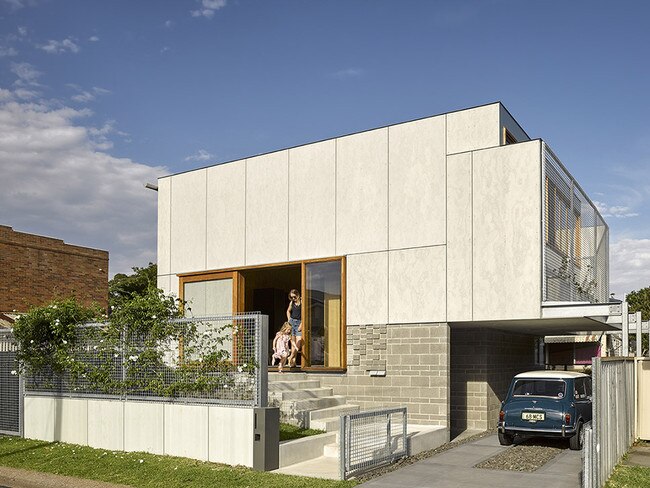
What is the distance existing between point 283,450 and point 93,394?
4.79 metres

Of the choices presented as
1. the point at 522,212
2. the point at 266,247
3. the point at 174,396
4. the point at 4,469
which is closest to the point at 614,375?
the point at 522,212

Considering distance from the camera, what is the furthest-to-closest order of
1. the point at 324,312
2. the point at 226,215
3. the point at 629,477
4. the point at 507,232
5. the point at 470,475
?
the point at 226,215
the point at 324,312
the point at 507,232
the point at 470,475
the point at 629,477

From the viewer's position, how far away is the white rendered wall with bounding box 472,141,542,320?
1545 cm

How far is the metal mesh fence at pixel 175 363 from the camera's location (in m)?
13.0

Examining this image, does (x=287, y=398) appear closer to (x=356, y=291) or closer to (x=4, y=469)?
(x=356, y=291)

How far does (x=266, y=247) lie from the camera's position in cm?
1948

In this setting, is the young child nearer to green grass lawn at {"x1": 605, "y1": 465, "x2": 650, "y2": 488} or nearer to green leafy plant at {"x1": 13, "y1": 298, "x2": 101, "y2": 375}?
green leafy plant at {"x1": 13, "y1": 298, "x2": 101, "y2": 375}

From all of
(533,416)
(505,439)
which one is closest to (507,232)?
(533,416)

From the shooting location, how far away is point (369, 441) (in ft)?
41.5

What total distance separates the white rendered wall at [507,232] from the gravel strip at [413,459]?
2.76 m

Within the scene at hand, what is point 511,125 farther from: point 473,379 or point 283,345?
point 283,345

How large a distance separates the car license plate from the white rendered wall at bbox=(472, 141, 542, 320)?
1.93 metres

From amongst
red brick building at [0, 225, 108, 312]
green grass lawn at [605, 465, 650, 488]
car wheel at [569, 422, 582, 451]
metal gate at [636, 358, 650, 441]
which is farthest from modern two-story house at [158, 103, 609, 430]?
red brick building at [0, 225, 108, 312]

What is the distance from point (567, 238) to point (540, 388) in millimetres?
3902
